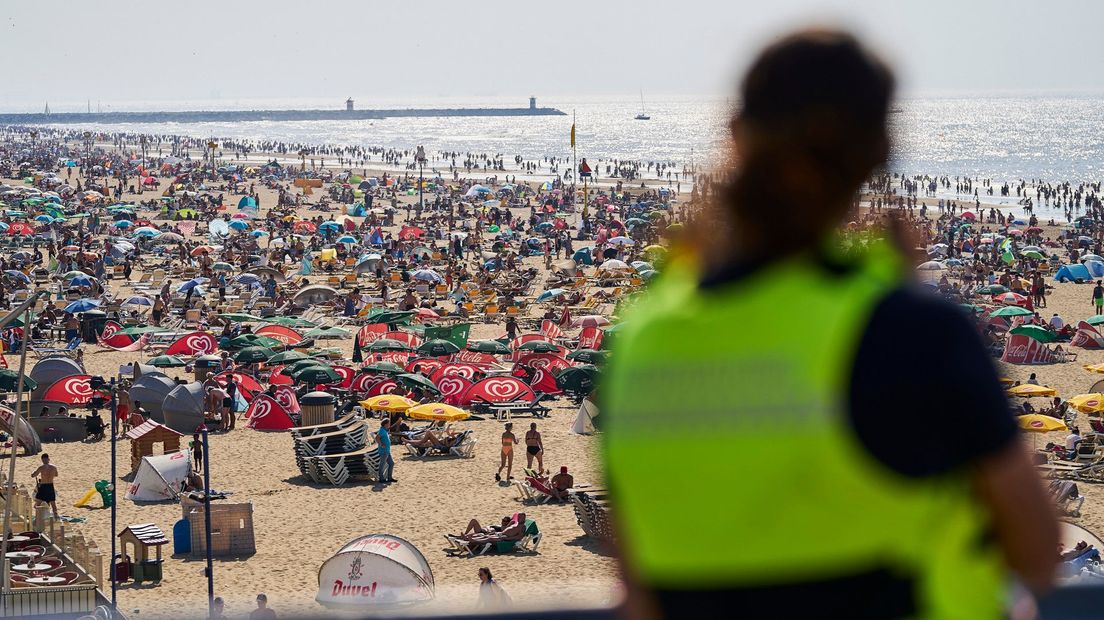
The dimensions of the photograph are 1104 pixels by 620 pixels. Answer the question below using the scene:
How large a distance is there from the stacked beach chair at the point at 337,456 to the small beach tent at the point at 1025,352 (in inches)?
525

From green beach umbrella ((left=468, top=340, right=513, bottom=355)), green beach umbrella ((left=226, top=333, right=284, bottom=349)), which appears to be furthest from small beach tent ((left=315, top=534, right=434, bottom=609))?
green beach umbrella ((left=226, top=333, right=284, bottom=349))

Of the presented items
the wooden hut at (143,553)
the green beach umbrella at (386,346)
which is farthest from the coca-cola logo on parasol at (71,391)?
the wooden hut at (143,553)

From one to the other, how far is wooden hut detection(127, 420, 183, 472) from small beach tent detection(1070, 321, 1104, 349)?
1820 centimetres

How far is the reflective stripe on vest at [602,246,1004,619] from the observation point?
114 centimetres

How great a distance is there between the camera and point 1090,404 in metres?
19.0

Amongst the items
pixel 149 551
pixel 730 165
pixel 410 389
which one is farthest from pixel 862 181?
pixel 410 389

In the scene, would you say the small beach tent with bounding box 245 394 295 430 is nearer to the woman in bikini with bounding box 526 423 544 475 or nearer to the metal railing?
the woman in bikini with bounding box 526 423 544 475

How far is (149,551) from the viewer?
45.1 ft

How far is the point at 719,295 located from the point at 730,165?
15 centimetres

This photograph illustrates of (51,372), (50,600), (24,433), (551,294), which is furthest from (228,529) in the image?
(551,294)

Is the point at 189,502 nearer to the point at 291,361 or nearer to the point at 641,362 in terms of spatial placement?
the point at 291,361

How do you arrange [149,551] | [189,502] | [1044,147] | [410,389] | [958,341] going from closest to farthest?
[958,341]
[149,551]
[189,502]
[410,389]
[1044,147]

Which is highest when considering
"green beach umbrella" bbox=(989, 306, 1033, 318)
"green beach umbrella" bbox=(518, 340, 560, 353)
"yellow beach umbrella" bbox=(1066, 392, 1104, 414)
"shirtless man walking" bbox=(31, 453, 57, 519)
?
"green beach umbrella" bbox=(989, 306, 1033, 318)

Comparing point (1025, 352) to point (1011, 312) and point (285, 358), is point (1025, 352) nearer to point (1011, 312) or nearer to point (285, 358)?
point (1011, 312)
